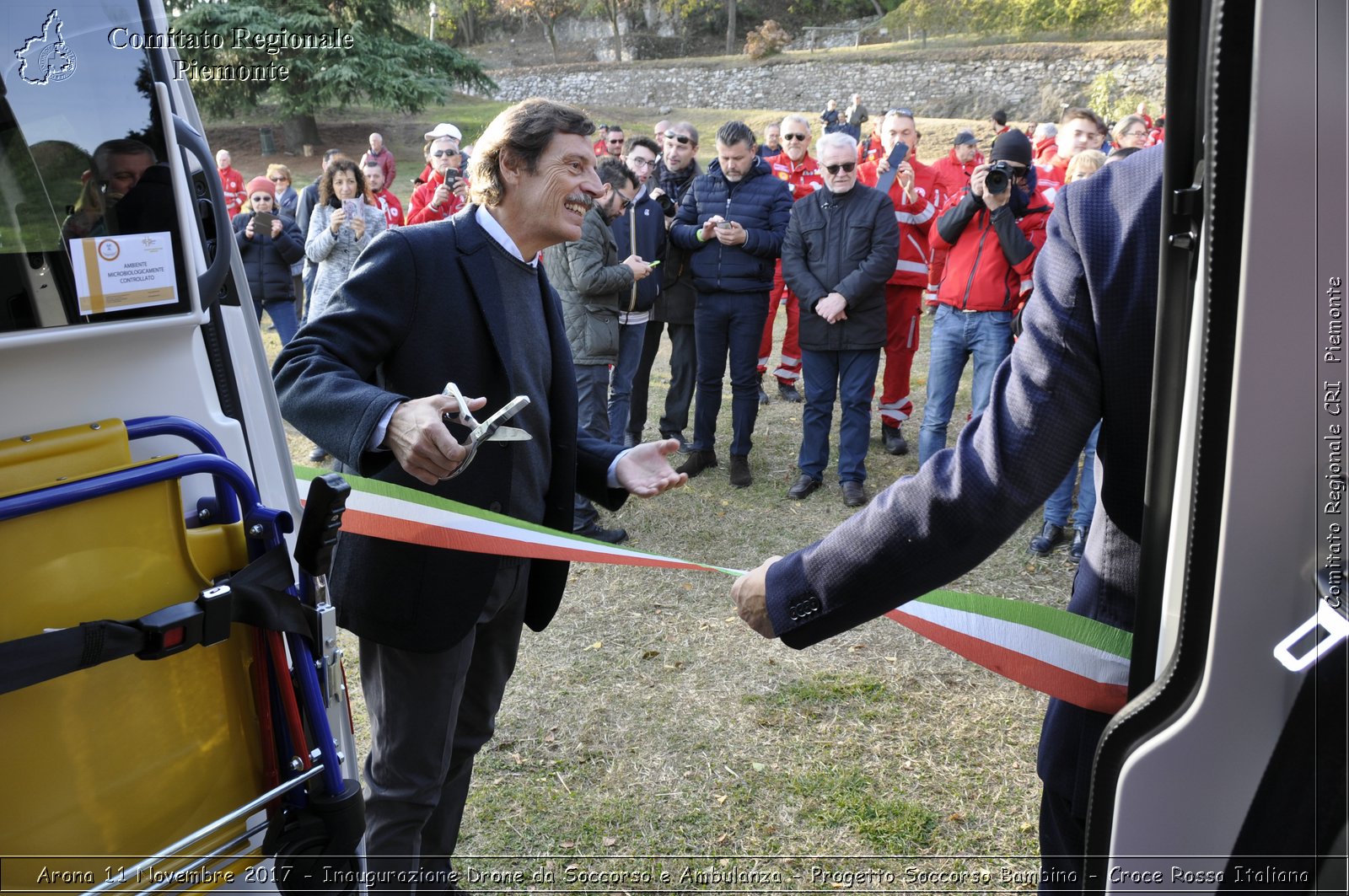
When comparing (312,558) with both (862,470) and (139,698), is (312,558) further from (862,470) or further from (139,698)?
(862,470)

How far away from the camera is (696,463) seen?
7.11 metres

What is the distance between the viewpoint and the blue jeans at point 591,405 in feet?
19.7

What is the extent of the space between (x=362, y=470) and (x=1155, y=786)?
1.75 metres

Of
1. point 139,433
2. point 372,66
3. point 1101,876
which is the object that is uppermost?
point 372,66

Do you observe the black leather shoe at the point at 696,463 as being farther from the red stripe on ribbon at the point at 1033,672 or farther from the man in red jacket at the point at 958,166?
the red stripe on ribbon at the point at 1033,672

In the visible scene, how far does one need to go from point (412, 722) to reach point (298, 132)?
2948 cm

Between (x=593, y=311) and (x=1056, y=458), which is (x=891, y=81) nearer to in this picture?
(x=593, y=311)

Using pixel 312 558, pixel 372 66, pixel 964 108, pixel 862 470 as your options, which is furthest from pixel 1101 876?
pixel 964 108

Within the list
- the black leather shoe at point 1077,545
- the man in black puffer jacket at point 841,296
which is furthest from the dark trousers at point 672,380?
the black leather shoe at point 1077,545

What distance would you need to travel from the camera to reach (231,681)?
167 centimetres

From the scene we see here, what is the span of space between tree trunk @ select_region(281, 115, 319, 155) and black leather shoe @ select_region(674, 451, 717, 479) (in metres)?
25.2

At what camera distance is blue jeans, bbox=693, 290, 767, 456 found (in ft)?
22.5

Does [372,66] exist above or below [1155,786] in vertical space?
above

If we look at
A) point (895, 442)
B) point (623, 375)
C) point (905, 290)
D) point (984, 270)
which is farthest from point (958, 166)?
point (623, 375)
